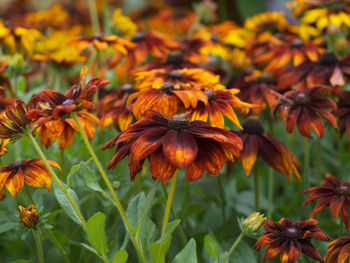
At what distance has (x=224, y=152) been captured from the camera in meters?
0.60

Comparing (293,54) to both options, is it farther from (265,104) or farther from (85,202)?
(85,202)

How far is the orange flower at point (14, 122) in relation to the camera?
1.97 ft

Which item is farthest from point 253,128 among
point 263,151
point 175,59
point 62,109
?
point 62,109

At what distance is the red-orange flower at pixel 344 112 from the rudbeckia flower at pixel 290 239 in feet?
0.86

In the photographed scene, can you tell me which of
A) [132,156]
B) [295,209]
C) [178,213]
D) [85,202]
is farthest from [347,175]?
[132,156]

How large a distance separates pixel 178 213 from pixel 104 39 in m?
0.41

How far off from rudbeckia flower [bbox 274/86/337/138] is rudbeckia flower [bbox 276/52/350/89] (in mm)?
97

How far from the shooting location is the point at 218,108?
749 millimetres

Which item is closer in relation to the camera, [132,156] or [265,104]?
[132,156]

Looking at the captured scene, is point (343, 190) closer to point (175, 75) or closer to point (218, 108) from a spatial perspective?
point (218, 108)

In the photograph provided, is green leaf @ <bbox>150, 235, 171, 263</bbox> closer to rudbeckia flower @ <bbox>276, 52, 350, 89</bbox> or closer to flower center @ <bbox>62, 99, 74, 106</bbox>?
flower center @ <bbox>62, 99, 74, 106</bbox>

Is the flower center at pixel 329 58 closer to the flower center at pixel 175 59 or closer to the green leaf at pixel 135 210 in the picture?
the flower center at pixel 175 59

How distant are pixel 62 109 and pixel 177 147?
14 centimetres

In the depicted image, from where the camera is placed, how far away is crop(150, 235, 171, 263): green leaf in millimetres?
597
